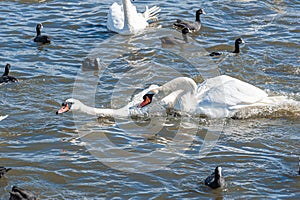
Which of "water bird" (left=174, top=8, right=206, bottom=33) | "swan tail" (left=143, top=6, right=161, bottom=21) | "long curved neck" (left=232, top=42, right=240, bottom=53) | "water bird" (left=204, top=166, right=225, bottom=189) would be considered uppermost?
"swan tail" (left=143, top=6, right=161, bottom=21)

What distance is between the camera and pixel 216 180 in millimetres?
9453

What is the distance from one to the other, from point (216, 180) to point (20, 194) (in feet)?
8.49

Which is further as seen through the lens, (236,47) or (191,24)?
(191,24)

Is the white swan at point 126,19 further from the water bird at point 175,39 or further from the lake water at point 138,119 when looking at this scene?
the water bird at point 175,39

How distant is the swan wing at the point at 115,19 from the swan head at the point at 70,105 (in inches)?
199

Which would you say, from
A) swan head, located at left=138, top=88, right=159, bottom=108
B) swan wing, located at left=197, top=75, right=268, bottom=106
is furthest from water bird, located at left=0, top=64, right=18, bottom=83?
swan wing, located at left=197, top=75, right=268, bottom=106

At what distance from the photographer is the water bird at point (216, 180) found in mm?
9461

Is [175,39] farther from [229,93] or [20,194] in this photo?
[20,194]

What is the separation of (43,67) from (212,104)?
4017mm

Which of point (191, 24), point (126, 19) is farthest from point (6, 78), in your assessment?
point (191, 24)

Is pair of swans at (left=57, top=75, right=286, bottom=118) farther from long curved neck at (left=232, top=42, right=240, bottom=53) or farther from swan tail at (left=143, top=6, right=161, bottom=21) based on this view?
swan tail at (left=143, top=6, right=161, bottom=21)

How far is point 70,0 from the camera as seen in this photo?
62.2 feet

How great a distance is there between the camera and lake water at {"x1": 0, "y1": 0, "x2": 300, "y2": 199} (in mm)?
9906

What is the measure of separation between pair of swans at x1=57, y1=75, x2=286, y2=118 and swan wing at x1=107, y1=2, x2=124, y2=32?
469 cm
